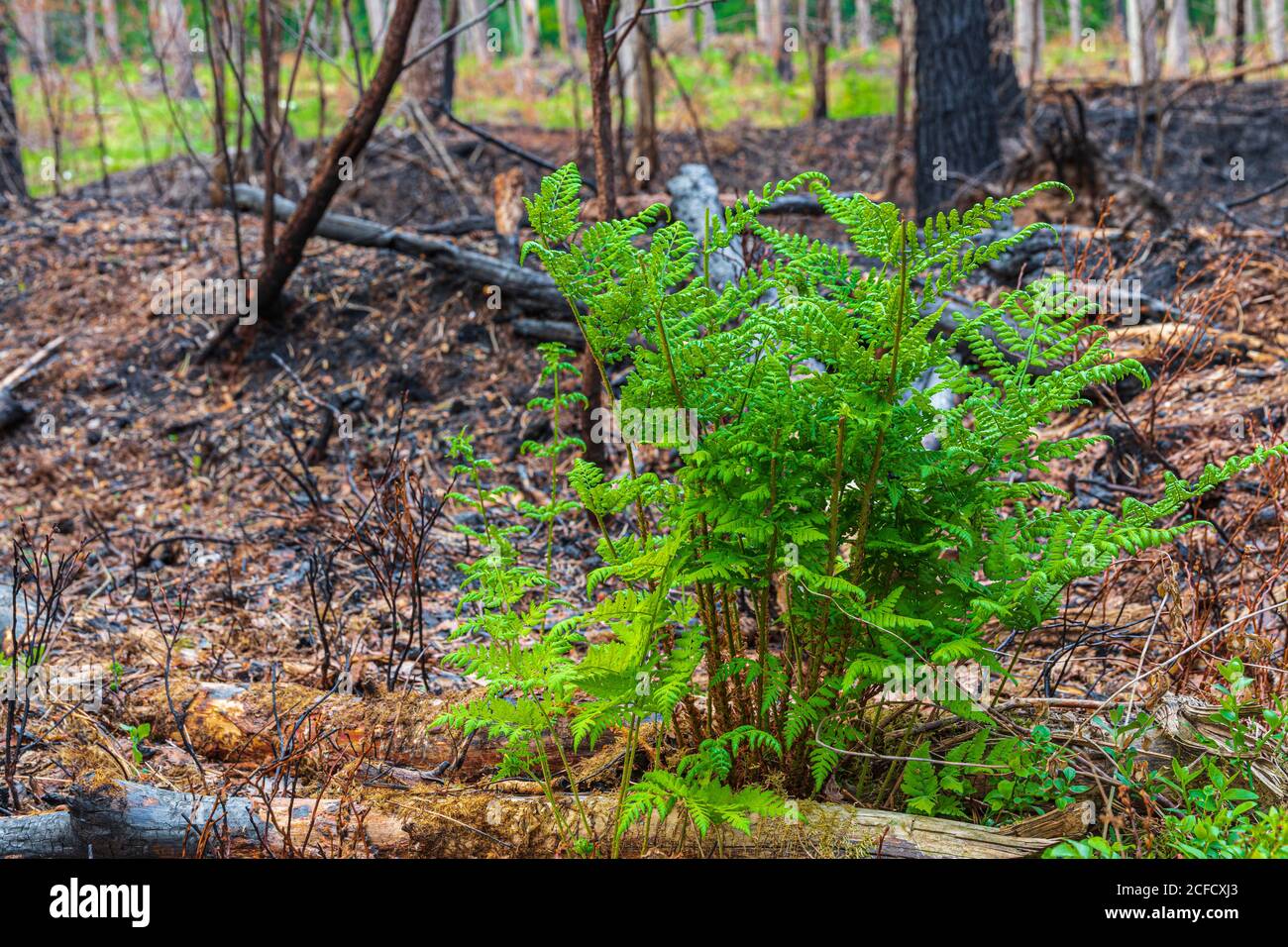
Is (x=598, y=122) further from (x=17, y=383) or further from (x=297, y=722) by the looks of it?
(x=17, y=383)

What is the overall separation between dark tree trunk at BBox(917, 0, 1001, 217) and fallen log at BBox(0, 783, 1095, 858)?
668 centimetres

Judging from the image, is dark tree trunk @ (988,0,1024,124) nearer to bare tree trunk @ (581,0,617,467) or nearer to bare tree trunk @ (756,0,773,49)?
bare tree trunk @ (581,0,617,467)

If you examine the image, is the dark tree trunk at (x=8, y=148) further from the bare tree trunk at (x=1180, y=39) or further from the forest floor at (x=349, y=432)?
the bare tree trunk at (x=1180, y=39)

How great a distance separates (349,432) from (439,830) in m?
3.76

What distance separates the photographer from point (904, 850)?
2291 millimetres

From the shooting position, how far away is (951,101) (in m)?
8.44

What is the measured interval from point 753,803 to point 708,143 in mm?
10782

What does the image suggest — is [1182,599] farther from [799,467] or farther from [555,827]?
[555,827]

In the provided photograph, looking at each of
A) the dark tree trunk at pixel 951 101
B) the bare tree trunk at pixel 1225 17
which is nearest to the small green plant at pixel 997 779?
the dark tree trunk at pixel 951 101

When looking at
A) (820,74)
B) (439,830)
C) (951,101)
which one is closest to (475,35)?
(820,74)

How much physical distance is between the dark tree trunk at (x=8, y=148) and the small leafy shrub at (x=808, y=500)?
9027 millimetres

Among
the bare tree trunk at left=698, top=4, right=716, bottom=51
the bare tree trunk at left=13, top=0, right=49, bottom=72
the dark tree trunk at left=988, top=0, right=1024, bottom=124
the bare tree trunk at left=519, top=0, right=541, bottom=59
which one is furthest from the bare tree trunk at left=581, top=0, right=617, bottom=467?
the bare tree trunk at left=698, top=4, right=716, bottom=51

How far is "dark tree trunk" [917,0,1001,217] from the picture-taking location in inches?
328
